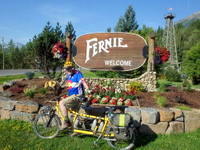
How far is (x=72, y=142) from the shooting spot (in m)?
4.35

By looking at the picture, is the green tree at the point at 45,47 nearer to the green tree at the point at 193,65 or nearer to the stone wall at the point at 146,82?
the stone wall at the point at 146,82

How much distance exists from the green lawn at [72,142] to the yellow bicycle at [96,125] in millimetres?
169

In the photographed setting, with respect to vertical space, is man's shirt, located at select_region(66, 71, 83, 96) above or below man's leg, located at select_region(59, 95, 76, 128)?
above

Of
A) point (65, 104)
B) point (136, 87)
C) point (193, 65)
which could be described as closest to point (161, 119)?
point (65, 104)

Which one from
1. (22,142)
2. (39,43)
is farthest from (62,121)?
(39,43)

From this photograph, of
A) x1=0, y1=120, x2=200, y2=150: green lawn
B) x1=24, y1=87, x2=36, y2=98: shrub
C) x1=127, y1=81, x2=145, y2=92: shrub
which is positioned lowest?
x1=0, y1=120, x2=200, y2=150: green lawn

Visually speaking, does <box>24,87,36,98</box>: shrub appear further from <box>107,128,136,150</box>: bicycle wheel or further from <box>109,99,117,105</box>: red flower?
<box>107,128,136,150</box>: bicycle wheel

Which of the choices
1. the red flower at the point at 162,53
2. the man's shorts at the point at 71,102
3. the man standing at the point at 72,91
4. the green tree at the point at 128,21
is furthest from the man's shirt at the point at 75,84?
the green tree at the point at 128,21

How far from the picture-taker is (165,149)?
4148 millimetres

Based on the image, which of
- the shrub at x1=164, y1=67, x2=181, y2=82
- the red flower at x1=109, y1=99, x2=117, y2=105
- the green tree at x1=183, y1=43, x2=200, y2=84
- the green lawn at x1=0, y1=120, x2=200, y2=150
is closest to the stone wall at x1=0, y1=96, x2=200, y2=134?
the green lawn at x1=0, y1=120, x2=200, y2=150

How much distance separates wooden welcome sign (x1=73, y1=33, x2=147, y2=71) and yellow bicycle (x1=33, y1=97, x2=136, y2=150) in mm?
3270

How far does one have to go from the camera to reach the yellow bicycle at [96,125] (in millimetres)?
4039

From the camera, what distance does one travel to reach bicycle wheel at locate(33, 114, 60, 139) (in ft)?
15.2

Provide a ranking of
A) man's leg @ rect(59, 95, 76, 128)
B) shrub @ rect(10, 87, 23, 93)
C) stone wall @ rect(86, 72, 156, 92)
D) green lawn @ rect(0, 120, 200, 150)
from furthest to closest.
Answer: stone wall @ rect(86, 72, 156, 92)
shrub @ rect(10, 87, 23, 93)
man's leg @ rect(59, 95, 76, 128)
green lawn @ rect(0, 120, 200, 150)
